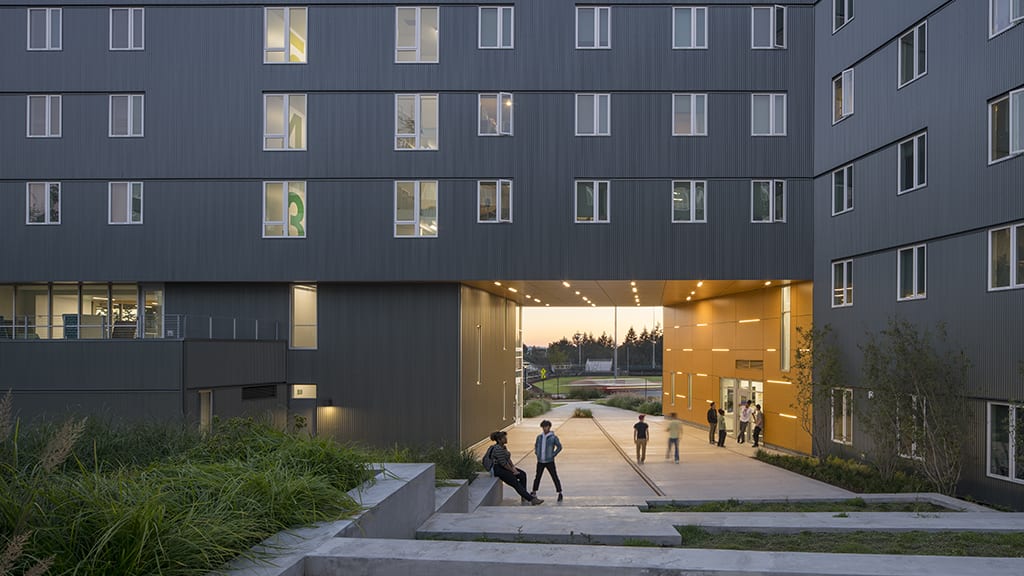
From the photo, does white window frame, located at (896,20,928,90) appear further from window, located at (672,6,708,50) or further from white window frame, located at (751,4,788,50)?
window, located at (672,6,708,50)

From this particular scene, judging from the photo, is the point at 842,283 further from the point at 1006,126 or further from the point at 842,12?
the point at 1006,126

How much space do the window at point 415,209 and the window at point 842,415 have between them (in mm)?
12421

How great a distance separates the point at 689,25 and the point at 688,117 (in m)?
2.80

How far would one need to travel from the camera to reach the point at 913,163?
19.8 metres

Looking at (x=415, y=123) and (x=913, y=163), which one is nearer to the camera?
(x=913, y=163)

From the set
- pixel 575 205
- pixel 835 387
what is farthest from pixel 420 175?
pixel 835 387

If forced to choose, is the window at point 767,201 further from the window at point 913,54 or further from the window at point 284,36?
the window at point 284,36

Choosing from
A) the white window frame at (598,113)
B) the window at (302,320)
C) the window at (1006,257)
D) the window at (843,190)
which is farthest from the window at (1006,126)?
the window at (302,320)

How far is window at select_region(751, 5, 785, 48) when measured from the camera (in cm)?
2569

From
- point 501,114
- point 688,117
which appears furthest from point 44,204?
point 688,117

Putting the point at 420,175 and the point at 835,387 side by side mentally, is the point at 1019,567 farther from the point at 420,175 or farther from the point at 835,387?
the point at 420,175

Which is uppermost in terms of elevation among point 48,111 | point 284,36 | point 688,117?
point 284,36

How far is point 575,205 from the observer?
2564cm

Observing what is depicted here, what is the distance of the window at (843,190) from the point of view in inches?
919
